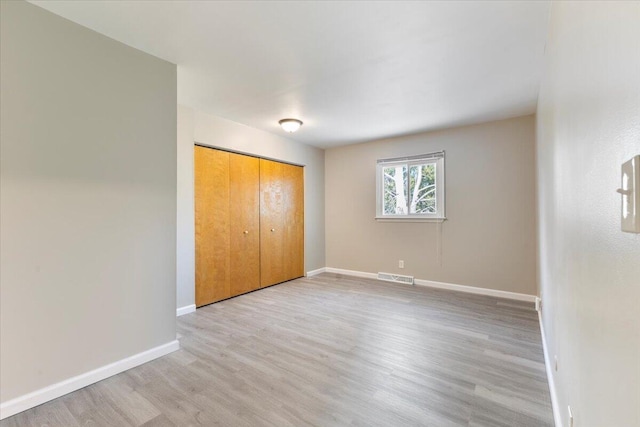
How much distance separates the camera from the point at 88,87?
2049 mm

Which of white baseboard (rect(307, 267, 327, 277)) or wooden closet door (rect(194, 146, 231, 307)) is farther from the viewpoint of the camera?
white baseboard (rect(307, 267, 327, 277))

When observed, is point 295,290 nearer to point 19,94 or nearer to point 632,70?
point 19,94

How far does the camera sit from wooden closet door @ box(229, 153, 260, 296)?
13.6 ft

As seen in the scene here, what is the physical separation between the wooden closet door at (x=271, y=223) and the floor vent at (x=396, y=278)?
171cm

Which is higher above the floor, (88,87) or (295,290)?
(88,87)

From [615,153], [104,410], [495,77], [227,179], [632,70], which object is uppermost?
[495,77]

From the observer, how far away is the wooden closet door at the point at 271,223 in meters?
4.61

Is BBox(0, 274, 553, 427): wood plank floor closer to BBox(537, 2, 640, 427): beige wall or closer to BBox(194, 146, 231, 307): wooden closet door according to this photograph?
BBox(194, 146, 231, 307): wooden closet door

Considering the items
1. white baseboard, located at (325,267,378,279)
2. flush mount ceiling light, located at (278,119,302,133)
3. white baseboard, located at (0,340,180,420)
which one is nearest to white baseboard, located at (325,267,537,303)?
white baseboard, located at (325,267,378,279)

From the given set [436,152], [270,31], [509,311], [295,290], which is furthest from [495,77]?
[295,290]

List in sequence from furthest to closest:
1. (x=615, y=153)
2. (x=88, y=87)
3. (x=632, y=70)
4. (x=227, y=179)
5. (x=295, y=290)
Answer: (x=295, y=290)
(x=227, y=179)
(x=88, y=87)
(x=615, y=153)
(x=632, y=70)

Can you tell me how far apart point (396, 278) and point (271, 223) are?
7.45 feet

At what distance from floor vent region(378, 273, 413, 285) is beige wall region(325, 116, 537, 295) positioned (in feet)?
0.27

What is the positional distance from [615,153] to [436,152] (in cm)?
409
